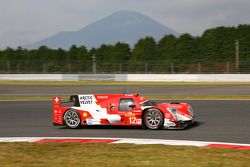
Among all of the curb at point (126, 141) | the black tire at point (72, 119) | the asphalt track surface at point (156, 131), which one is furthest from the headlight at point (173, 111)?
the black tire at point (72, 119)

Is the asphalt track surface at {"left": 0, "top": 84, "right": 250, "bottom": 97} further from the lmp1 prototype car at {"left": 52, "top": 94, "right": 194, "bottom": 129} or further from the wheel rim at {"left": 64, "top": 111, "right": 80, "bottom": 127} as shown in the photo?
the wheel rim at {"left": 64, "top": 111, "right": 80, "bottom": 127}

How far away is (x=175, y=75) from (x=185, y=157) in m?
35.1

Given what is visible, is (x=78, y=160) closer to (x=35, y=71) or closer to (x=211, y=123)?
(x=211, y=123)

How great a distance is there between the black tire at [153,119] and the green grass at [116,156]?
2.84 metres

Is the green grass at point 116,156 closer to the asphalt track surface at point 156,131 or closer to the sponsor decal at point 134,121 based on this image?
the asphalt track surface at point 156,131

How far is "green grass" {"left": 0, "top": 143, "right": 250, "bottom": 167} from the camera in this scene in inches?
318

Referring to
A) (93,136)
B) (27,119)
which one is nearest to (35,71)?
(27,119)

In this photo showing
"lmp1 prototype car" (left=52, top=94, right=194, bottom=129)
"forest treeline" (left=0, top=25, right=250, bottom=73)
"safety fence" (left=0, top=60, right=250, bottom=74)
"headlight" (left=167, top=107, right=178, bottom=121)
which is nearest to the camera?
"headlight" (left=167, top=107, right=178, bottom=121)

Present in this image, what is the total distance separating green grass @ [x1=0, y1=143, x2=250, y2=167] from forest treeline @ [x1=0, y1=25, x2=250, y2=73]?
34.3 m

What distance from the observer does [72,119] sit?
13828mm

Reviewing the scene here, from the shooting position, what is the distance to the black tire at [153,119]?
12.9 metres

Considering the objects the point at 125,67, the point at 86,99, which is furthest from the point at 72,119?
the point at 125,67

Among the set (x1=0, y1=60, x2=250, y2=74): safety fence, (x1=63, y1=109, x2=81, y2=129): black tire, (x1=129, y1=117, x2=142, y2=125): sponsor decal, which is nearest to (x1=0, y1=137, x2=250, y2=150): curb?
(x1=129, y1=117, x2=142, y2=125): sponsor decal

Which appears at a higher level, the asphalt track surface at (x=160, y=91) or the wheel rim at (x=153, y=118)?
the asphalt track surface at (x=160, y=91)
